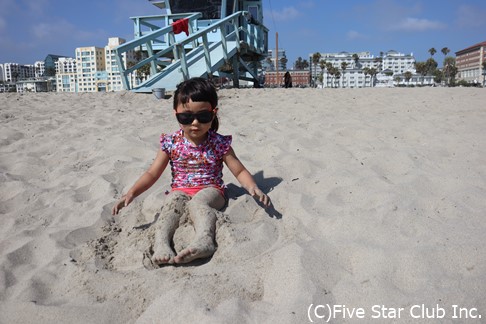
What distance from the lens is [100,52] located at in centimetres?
11581

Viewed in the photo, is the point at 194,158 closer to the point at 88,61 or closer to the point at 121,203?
the point at 121,203

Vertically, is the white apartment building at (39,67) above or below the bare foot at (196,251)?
above

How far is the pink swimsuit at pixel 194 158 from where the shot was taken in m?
2.55

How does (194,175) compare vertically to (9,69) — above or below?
below

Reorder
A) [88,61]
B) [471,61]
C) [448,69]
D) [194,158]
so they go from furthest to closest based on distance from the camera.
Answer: [471,61], [88,61], [448,69], [194,158]

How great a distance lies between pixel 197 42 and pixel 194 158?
384 inches

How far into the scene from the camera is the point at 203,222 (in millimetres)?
2094

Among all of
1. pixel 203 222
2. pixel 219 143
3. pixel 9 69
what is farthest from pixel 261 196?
pixel 9 69

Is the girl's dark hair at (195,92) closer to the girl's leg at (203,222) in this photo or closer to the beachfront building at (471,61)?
the girl's leg at (203,222)

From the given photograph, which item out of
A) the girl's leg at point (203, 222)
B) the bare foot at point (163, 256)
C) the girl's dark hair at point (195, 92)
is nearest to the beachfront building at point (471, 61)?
the girl's dark hair at point (195, 92)

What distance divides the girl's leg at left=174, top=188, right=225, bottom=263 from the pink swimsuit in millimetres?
187

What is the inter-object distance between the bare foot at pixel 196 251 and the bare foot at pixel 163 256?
3cm

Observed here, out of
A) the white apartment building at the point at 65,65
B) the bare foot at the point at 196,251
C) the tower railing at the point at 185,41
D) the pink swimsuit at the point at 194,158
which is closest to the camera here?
the bare foot at the point at 196,251

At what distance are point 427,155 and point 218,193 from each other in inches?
77.5
